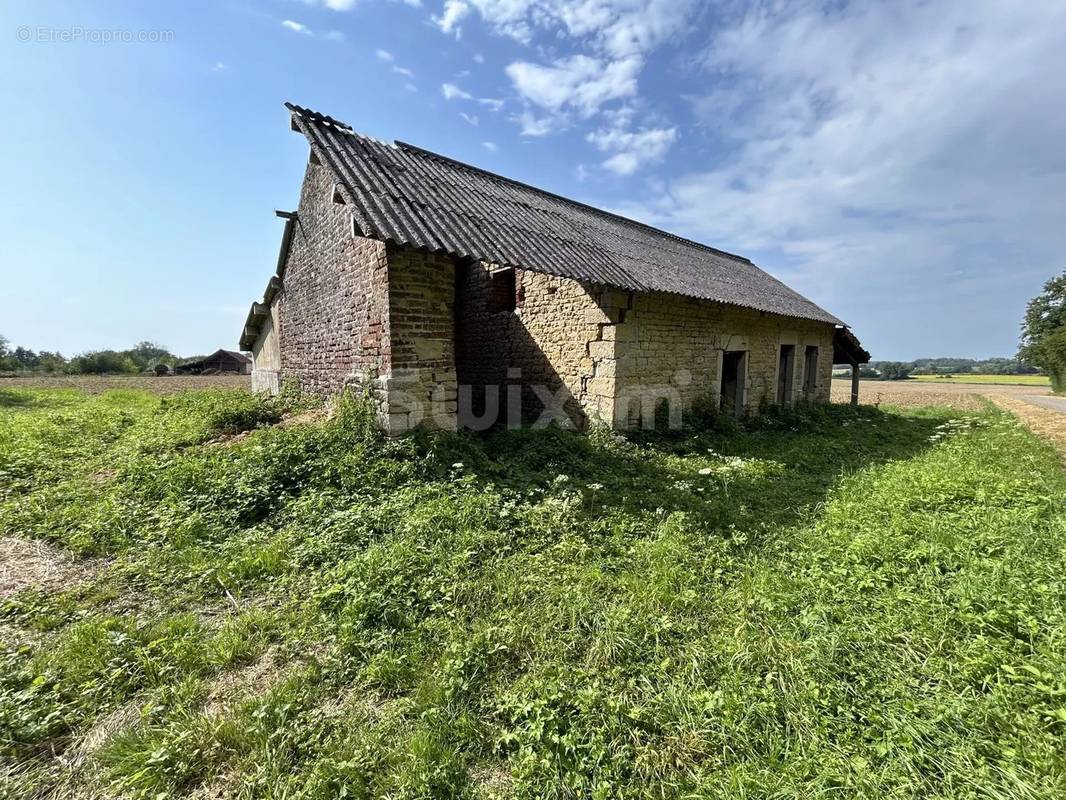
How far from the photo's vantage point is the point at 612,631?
2.72m

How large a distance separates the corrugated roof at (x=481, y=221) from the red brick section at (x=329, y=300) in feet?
1.94

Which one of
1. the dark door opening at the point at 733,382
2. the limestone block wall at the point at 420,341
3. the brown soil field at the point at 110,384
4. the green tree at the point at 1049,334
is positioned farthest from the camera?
the green tree at the point at 1049,334

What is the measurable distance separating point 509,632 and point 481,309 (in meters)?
7.50

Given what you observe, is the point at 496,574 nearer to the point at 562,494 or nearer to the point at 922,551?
the point at 562,494

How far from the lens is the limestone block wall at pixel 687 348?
7430 millimetres

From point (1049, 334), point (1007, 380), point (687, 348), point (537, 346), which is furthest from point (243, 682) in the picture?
point (1007, 380)

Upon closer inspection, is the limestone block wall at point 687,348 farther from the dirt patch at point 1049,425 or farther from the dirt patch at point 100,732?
the dirt patch at point 100,732

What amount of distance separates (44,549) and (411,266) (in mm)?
4416

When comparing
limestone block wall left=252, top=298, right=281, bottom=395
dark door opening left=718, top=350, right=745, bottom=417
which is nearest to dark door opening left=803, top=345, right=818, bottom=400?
dark door opening left=718, top=350, right=745, bottom=417

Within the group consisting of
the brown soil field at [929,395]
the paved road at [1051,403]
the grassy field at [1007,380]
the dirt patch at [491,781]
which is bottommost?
the dirt patch at [491,781]

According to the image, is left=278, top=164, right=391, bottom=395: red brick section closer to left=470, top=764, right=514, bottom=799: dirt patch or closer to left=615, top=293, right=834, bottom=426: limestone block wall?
left=615, top=293, right=834, bottom=426: limestone block wall

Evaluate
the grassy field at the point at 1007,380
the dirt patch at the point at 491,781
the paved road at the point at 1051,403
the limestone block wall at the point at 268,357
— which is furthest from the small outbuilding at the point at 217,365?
the grassy field at the point at 1007,380

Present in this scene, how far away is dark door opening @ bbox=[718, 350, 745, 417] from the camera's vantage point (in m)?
10.1

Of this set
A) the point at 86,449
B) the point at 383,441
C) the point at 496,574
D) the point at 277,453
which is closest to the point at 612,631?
the point at 496,574
